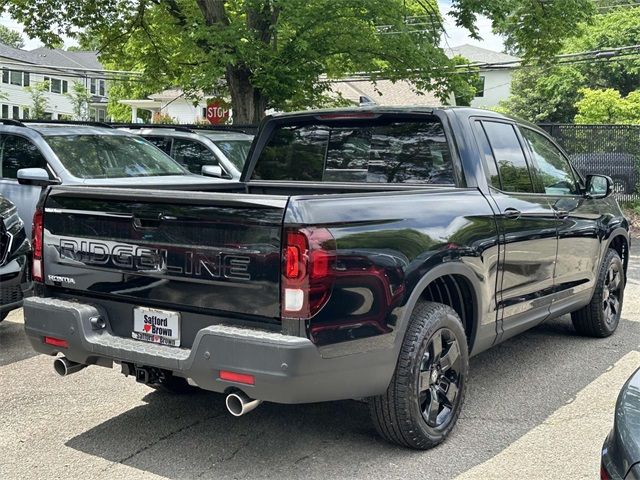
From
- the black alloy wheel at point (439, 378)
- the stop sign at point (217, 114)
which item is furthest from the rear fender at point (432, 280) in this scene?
the stop sign at point (217, 114)

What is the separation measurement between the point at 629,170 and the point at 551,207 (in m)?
12.3

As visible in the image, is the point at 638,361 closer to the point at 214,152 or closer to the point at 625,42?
the point at 214,152

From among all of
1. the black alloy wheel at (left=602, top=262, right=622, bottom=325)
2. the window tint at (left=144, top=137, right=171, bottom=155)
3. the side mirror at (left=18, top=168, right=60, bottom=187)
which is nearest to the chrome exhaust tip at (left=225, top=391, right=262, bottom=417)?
the black alloy wheel at (left=602, top=262, right=622, bottom=325)

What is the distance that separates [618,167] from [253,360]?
49.5 ft

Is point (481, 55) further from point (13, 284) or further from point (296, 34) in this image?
point (13, 284)

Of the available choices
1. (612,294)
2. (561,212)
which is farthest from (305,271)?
(612,294)

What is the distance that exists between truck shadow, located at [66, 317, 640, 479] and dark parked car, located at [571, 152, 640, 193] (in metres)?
12.1

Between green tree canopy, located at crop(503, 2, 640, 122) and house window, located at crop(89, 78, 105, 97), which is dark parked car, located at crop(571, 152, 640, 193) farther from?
house window, located at crop(89, 78, 105, 97)

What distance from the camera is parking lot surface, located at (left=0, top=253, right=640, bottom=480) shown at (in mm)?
3848

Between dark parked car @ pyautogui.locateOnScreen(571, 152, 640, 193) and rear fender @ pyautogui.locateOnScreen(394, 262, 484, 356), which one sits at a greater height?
dark parked car @ pyautogui.locateOnScreen(571, 152, 640, 193)

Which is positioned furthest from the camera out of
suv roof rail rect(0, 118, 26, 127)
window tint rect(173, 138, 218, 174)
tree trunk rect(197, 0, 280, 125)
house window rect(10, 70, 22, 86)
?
house window rect(10, 70, 22, 86)

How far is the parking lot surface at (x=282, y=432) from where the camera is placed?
3848 millimetres

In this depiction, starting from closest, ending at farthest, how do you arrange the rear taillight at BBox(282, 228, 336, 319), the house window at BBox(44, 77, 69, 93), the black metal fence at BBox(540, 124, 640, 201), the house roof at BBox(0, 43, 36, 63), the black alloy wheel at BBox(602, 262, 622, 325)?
1. the rear taillight at BBox(282, 228, 336, 319)
2. the black alloy wheel at BBox(602, 262, 622, 325)
3. the black metal fence at BBox(540, 124, 640, 201)
4. the house roof at BBox(0, 43, 36, 63)
5. the house window at BBox(44, 77, 69, 93)

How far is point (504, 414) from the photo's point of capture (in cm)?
466
